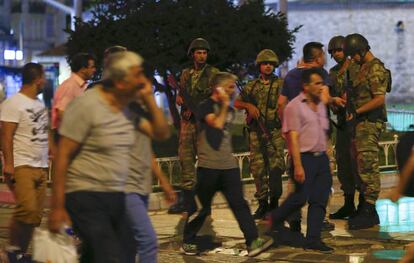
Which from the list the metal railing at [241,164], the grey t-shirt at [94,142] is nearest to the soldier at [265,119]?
the metal railing at [241,164]

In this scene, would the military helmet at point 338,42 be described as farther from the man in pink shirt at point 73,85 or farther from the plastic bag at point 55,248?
the plastic bag at point 55,248

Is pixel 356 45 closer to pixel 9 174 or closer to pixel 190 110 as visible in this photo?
pixel 190 110

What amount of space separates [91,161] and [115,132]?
23 centimetres

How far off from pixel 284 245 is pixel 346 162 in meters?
1.73

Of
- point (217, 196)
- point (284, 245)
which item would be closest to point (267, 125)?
point (284, 245)

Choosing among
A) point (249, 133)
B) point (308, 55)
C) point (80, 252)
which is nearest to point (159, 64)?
point (249, 133)

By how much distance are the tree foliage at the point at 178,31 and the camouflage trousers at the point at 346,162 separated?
526 cm

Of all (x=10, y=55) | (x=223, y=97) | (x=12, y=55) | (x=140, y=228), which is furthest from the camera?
(x=12, y=55)

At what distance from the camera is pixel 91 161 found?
19.6ft

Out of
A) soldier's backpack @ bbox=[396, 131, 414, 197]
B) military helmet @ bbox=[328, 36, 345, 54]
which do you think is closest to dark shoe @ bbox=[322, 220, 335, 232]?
military helmet @ bbox=[328, 36, 345, 54]

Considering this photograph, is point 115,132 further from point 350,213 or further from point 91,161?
point 350,213

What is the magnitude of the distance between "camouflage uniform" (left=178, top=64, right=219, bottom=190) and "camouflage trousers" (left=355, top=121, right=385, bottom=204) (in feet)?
5.54

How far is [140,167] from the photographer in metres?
6.56

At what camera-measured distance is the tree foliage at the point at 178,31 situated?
15.6 metres
